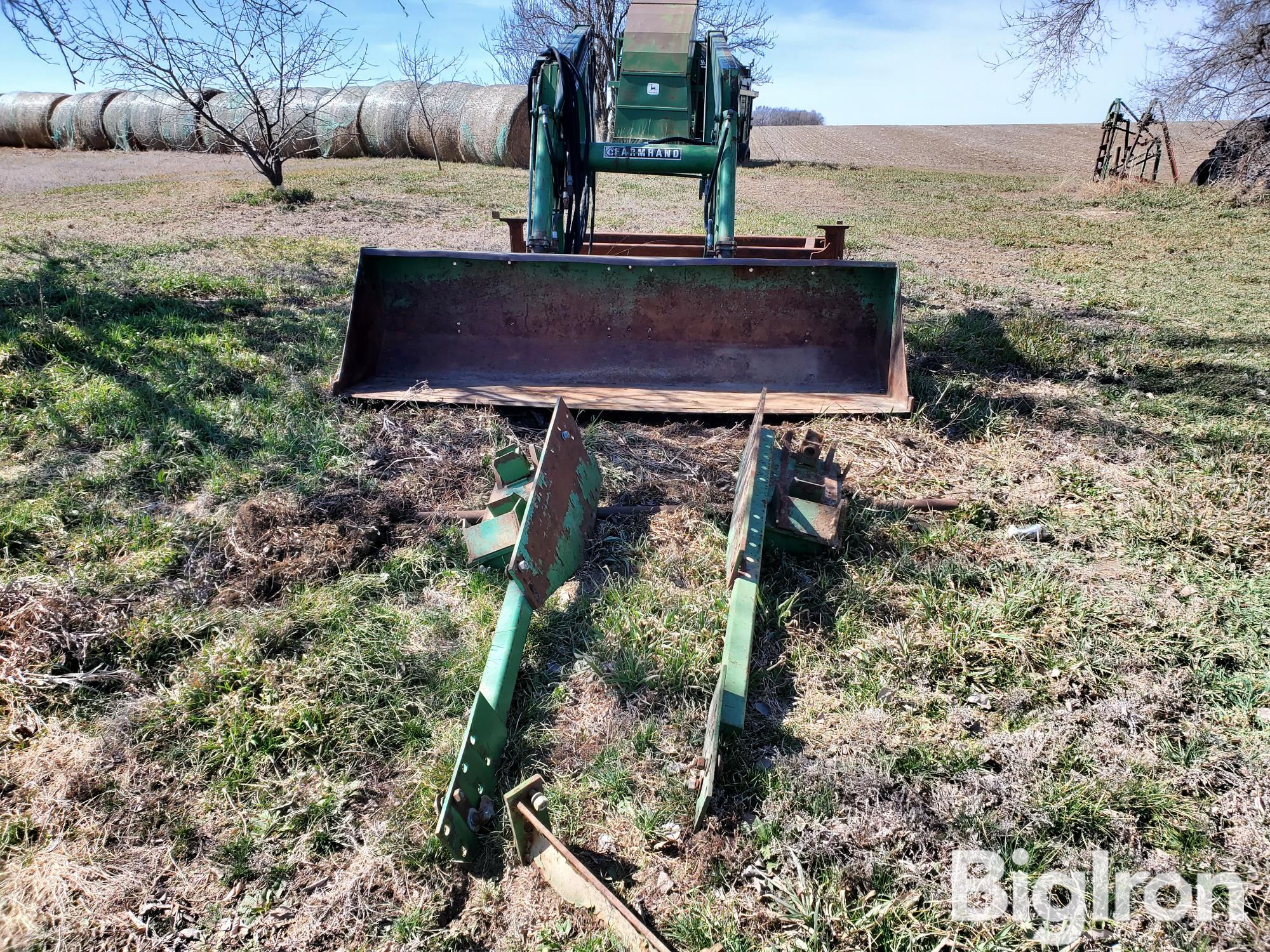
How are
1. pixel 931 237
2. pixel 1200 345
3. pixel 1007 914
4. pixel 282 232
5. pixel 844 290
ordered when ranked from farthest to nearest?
pixel 931 237 < pixel 282 232 < pixel 1200 345 < pixel 844 290 < pixel 1007 914

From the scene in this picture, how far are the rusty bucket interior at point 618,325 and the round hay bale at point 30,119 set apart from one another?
27941mm

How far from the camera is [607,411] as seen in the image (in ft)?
14.1

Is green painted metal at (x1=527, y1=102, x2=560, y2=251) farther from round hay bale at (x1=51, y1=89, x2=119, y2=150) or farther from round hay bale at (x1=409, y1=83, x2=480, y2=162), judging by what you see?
round hay bale at (x1=51, y1=89, x2=119, y2=150)

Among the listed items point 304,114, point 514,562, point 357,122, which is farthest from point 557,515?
point 357,122

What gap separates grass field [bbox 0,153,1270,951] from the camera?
6.49 feet

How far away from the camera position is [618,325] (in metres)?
4.69

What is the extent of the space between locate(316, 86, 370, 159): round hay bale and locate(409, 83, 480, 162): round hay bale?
6.02 ft

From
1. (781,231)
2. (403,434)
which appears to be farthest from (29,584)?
(781,231)

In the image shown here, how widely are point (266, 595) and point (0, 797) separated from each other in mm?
996

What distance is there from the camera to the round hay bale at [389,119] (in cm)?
2120

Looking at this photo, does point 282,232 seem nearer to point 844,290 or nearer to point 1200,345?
point 844,290

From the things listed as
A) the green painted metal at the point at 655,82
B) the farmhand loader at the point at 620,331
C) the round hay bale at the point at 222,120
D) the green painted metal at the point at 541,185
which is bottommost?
the farmhand loader at the point at 620,331

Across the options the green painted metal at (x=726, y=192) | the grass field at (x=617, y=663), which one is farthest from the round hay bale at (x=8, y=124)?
the green painted metal at (x=726, y=192)

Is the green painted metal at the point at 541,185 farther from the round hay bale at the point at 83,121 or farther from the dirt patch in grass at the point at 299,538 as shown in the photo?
the round hay bale at the point at 83,121
